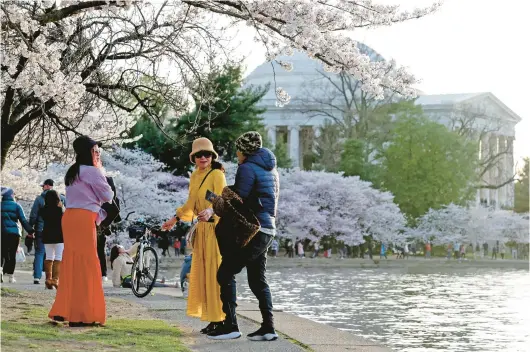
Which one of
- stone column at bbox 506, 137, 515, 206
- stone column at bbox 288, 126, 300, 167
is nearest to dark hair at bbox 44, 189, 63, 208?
stone column at bbox 288, 126, 300, 167

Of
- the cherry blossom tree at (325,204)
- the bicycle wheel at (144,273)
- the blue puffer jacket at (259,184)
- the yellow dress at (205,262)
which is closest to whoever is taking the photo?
the blue puffer jacket at (259,184)

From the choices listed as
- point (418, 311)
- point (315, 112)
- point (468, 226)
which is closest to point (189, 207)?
point (418, 311)

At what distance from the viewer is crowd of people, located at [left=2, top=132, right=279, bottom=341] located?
934 centimetres

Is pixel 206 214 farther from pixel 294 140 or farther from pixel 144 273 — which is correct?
pixel 294 140

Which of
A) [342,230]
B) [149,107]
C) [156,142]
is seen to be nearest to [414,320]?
[149,107]

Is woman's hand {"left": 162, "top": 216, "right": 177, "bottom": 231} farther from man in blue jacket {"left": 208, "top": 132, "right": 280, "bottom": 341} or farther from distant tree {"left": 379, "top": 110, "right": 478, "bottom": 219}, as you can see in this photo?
distant tree {"left": 379, "top": 110, "right": 478, "bottom": 219}

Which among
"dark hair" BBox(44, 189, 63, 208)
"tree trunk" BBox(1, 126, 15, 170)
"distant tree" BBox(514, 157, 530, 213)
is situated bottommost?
"dark hair" BBox(44, 189, 63, 208)

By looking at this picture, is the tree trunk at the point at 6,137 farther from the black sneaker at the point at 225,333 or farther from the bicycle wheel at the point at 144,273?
the black sneaker at the point at 225,333

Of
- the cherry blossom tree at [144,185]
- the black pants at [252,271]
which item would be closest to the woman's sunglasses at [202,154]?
the black pants at [252,271]

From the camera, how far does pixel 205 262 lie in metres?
9.88

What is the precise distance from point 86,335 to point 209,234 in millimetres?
1605

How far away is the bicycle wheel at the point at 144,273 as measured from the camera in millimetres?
14744

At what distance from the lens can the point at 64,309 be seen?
9555 mm

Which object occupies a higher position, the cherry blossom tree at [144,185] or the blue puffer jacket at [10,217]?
the cherry blossom tree at [144,185]
